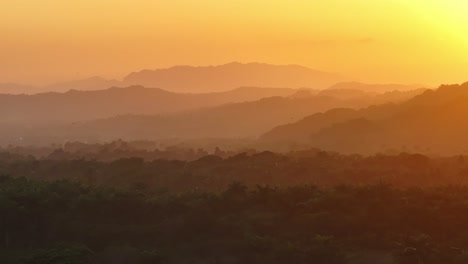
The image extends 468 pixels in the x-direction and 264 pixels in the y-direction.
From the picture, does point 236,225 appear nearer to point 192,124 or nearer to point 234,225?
point 234,225

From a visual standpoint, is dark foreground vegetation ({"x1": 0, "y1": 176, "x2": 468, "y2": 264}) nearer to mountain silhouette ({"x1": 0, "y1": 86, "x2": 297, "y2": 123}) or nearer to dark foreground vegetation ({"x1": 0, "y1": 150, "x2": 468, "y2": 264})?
dark foreground vegetation ({"x1": 0, "y1": 150, "x2": 468, "y2": 264})

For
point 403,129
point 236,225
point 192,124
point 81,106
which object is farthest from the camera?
point 81,106

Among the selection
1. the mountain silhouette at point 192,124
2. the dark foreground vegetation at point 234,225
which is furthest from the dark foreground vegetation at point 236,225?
the mountain silhouette at point 192,124

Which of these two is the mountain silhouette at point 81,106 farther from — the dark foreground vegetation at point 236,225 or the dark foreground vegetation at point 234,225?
the dark foreground vegetation at point 236,225

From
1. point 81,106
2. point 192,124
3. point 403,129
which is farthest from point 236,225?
point 81,106

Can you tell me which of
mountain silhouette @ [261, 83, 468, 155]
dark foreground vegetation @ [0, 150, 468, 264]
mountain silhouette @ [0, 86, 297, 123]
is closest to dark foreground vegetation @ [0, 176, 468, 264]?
dark foreground vegetation @ [0, 150, 468, 264]

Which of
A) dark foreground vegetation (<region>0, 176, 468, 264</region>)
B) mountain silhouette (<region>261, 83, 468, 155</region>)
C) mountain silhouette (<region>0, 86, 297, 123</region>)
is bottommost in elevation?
dark foreground vegetation (<region>0, 176, 468, 264</region>)

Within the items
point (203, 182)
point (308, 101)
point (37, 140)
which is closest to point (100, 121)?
point (37, 140)

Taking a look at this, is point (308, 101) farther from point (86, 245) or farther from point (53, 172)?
point (86, 245)
